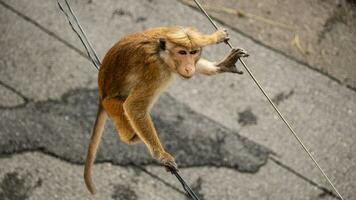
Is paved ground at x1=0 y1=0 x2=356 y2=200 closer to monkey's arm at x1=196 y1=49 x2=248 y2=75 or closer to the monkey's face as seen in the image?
monkey's arm at x1=196 y1=49 x2=248 y2=75

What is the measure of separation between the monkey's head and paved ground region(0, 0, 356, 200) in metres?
2.46

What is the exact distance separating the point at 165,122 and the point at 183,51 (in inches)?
115

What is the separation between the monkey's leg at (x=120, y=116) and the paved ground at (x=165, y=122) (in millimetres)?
1668

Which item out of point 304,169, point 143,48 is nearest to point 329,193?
point 304,169

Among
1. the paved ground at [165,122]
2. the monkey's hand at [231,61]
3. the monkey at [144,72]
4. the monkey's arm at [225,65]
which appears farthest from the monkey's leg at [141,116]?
the paved ground at [165,122]

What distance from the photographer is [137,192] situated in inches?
210

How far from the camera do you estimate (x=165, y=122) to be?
5934 mm

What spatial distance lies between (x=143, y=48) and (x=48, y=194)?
227 centimetres

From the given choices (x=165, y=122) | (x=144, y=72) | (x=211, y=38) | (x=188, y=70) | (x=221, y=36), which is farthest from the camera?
(x=165, y=122)

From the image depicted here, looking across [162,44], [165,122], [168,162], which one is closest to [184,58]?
[162,44]

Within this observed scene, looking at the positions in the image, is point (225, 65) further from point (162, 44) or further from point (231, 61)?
point (162, 44)

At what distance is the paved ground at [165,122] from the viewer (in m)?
5.39

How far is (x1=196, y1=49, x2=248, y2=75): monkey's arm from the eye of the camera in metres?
3.43

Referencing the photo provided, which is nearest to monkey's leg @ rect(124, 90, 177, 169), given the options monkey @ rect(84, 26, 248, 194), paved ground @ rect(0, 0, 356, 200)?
monkey @ rect(84, 26, 248, 194)
